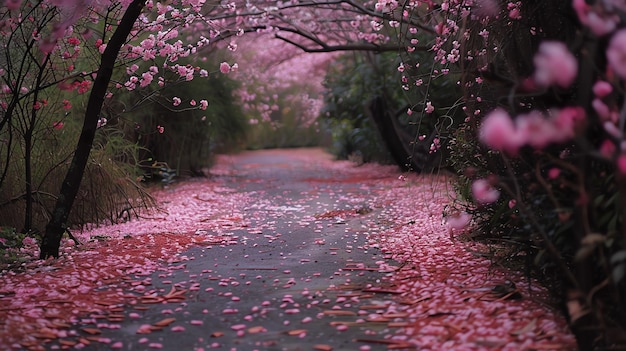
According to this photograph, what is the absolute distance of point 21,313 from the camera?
149 inches

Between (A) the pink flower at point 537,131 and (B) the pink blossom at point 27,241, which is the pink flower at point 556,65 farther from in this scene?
(B) the pink blossom at point 27,241

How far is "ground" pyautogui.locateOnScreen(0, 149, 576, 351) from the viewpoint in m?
3.34

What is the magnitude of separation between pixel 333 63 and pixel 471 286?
15.1 metres

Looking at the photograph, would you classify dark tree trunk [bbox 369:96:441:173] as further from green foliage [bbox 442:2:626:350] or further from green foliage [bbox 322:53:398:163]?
green foliage [bbox 442:2:626:350]

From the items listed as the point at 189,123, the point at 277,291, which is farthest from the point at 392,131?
the point at 277,291

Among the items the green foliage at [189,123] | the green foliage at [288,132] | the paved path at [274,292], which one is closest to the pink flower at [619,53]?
the paved path at [274,292]

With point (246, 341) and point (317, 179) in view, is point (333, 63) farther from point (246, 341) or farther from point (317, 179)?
point (246, 341)

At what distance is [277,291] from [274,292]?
29mm

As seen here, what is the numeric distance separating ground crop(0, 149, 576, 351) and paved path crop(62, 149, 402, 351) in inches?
0.5

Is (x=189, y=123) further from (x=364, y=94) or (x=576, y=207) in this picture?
(x=576, y=207)

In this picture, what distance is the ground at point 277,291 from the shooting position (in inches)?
131

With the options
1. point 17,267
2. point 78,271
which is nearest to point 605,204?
point 78,271

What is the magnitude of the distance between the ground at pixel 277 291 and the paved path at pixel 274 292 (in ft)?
0.04

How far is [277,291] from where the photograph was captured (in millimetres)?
4242
